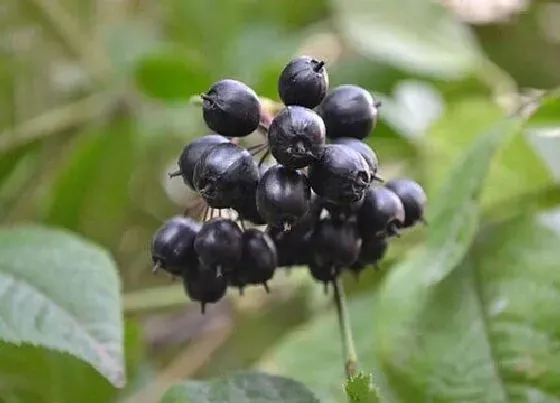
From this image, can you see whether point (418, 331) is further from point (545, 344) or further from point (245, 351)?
point (245, 351)

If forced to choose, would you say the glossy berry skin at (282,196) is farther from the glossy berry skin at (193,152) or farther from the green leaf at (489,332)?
the green leaf at (489,332)

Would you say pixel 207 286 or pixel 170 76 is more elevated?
pixel 170 76

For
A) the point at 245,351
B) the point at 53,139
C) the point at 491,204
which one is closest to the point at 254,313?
the point at 245,351

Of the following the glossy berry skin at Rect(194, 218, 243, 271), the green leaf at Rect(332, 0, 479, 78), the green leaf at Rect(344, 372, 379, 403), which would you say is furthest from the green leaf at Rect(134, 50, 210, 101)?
the green leaf at Rect(344, 372, 379, 403)

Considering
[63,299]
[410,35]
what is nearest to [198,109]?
[410,35]

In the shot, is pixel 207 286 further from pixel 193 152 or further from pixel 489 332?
pixel 489 332

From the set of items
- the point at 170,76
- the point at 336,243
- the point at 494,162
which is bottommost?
the point at 336,243

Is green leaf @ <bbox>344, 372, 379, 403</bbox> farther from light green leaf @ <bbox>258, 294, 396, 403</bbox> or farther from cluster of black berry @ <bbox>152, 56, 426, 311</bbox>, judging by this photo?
light green leaf @ <bbox>258, 294, 396, 403</bbox>
